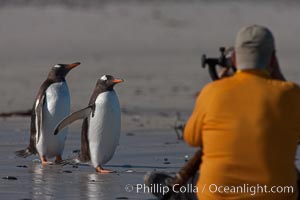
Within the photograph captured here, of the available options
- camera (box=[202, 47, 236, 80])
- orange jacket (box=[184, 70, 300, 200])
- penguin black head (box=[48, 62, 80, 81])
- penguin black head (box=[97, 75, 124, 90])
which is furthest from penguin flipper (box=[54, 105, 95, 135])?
orange jacket (box=[184, 70, 300, 200])

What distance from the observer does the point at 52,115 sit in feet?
32.3

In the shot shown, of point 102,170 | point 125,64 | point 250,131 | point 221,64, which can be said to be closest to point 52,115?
point 102,170

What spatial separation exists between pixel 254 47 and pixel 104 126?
152 inches

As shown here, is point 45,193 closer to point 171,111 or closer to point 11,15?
point 171,111

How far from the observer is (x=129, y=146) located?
1093 cm

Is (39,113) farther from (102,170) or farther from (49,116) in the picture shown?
(102,170)

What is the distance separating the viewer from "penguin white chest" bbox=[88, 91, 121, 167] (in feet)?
30.6

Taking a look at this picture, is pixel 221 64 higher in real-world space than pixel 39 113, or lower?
higher

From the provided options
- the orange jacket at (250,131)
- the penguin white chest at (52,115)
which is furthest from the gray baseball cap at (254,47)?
the penguin white chest at (52,115)

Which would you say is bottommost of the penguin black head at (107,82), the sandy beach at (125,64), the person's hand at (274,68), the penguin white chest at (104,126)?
the sandy beach at (125,64)

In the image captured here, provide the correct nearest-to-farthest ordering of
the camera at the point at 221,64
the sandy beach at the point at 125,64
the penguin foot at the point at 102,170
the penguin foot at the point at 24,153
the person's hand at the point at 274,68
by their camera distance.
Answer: the person's hand at the point at 274,68 → the camera at the point at 221,64 → the sandy beach at the point at 125,64 → the penguin foot at the point at 102,170 → the penguin foot at the point at 24,153

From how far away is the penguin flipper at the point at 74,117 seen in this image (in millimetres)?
9250

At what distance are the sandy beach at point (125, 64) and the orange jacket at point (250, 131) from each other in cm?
187

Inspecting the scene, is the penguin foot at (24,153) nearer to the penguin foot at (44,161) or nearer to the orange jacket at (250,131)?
the penguin foot at (44,161)
